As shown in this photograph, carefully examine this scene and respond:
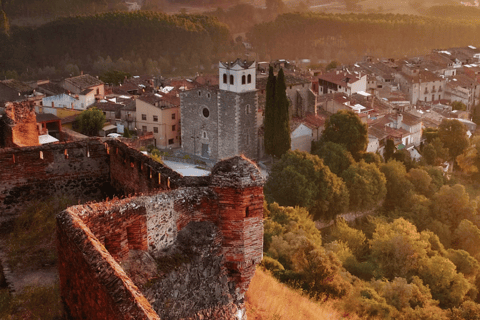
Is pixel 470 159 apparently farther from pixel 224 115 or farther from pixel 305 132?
pixel 224 115

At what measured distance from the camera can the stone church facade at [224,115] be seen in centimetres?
3017

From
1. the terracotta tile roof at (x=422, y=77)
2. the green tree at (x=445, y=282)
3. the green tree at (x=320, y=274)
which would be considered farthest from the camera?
the terracotta tile roof at (x=422, y=77)

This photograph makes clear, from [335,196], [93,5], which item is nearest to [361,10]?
[93,5]

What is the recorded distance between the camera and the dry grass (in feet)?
34.6

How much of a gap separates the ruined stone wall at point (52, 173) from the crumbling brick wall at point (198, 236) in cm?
295

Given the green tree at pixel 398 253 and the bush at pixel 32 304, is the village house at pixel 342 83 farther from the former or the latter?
the bush at pixel 32 304

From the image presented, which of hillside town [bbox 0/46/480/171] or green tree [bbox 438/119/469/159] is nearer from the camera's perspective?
hillside town [bbox 0/46/480/171]

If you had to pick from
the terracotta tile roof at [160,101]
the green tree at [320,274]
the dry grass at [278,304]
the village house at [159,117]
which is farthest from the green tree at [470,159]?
the dry grass at [278,304]

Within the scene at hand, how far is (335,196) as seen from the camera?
84.8 feet

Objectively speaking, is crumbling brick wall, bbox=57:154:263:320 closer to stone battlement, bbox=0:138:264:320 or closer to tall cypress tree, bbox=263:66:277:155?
stone battlement, bbox=0:138:264:320

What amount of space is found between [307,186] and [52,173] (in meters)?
16.4

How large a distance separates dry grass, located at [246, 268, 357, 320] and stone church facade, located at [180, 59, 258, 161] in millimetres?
17131

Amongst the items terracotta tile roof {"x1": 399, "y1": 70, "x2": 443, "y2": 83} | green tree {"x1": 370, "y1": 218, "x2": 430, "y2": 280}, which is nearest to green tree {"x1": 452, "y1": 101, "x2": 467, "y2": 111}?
terracotta tile roof {"x1": 399, "y1": 70, "x2": 443, "y2": 83}

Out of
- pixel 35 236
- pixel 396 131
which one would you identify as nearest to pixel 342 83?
pixel 396 131
